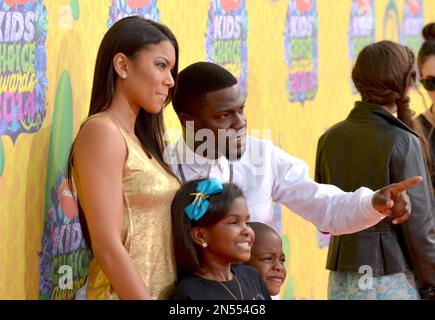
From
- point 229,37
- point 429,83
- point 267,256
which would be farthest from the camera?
point 429,83

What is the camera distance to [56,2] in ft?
13.0

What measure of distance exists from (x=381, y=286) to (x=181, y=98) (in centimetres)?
115

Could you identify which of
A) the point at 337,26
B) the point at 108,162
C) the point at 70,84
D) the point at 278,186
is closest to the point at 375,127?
the point at 278,186

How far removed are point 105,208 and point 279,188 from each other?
3.45ft

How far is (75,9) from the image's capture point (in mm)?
4074

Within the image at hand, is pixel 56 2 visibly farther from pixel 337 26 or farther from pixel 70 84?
pixel 337 26

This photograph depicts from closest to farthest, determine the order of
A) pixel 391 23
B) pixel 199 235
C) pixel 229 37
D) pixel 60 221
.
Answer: pixel 199 235 < pixel 60 221 < pixel 229 37 < pixel 391 23

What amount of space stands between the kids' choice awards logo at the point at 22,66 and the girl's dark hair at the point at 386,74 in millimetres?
1382

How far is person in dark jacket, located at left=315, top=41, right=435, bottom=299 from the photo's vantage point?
448cm

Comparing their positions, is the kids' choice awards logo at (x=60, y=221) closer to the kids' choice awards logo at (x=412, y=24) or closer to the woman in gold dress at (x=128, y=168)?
the woman in gold dress at (x=128, y=168)

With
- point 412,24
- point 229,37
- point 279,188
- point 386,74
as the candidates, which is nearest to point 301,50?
point 229,37

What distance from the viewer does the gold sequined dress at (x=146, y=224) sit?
11.4 feet

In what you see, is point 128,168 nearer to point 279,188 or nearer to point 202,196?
point 202,196

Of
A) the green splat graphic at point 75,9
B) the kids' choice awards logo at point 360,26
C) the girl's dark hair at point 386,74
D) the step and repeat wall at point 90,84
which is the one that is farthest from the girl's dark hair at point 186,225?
the kids' choice awards logo at point 360,26
